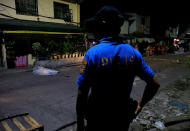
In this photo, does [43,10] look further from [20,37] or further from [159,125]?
[159,125]

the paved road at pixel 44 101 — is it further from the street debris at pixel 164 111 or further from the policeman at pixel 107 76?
the policeman at pixel 107 76

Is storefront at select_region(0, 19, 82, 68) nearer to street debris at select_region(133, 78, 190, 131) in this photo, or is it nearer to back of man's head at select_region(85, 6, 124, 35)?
street debris at select_region(133, 78, 190, 131)

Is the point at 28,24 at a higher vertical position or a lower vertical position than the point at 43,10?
lower

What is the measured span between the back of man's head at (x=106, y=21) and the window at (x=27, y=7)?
40.4ft

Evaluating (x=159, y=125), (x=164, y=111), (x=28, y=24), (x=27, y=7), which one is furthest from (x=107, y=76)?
(x=27, y=7)

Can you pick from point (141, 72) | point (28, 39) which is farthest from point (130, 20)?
point (141, 72)

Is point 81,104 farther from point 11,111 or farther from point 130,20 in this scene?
point 130,20

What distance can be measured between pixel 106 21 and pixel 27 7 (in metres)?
13.1

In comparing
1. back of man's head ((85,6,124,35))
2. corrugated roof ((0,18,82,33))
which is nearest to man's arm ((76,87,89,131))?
back of man's head ((85,6,124,35))

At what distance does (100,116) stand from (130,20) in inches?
982

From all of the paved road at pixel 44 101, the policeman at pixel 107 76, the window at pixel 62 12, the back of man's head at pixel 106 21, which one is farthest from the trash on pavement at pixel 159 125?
the window at pixel 62 12

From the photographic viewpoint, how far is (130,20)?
24391 millimetres

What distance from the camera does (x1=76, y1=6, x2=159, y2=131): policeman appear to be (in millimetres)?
1355

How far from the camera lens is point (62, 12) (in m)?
15.0
